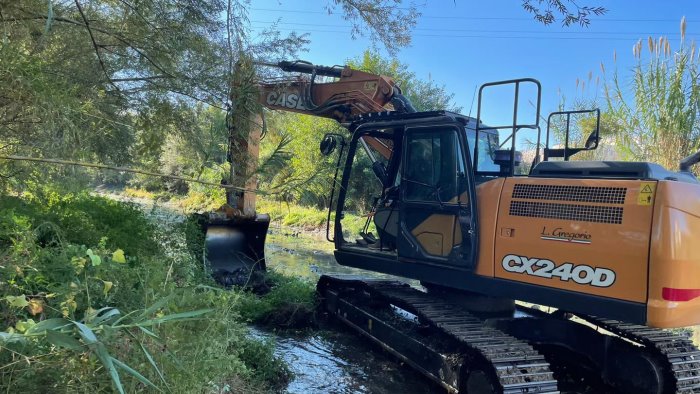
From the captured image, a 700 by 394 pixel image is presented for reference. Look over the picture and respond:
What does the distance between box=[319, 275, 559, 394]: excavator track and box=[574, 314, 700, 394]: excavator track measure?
98 centimetres

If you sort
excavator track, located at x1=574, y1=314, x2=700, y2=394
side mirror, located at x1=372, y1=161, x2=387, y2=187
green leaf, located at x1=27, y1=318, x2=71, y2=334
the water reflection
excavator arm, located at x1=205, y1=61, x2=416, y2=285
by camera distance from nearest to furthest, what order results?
green leaf, located at x1=27, y1=318, x2=71, y2=334, excavator track, located at x1=574, y1=314, x2=700, y2=394, the water reflection, side mirror, located at x1=372, y1=161, x2=387, y2=187, excavator arm, located at x1=205, y1=61, x2=416, y2=285

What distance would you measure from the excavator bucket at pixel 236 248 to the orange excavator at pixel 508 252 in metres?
1.40

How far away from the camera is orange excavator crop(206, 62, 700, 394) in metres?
3.74

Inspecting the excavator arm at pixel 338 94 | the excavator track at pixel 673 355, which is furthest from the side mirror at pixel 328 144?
the excavator track at pixel 673 355

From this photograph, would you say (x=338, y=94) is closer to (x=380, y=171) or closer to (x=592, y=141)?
(x=380, y=171)

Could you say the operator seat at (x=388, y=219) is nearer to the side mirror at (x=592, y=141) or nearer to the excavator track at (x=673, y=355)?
the side mirror at (x=592, y=141)

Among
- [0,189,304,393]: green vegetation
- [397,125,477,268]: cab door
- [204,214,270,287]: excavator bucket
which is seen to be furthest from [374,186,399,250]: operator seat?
[0,189,304,393]: green vegetation

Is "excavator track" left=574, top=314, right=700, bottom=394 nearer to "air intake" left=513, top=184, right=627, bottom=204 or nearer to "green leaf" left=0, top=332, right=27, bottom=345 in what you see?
"air intake" left=513, top=184, right=627, bottom=204

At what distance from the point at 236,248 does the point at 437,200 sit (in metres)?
3.21

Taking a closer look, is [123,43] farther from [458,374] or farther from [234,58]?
[458,374]

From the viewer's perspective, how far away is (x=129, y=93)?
4602 mm

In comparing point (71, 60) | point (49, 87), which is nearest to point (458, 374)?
point (49, 87)

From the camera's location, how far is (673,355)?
4.37m

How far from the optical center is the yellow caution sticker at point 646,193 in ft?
12.2
